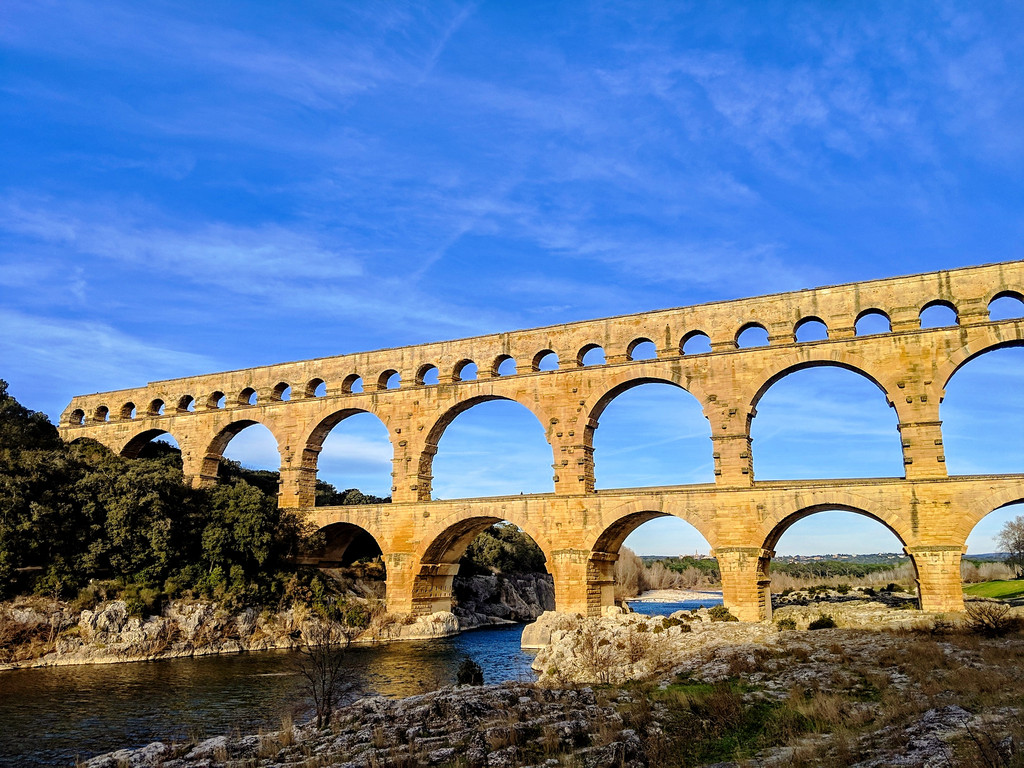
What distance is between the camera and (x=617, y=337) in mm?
33875

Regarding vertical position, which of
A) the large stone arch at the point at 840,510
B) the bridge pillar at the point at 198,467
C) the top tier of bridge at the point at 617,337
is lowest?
the large stone arch at the point at 840,510

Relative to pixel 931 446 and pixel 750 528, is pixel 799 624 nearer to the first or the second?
pixel 750 528

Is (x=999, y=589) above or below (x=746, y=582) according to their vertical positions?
below

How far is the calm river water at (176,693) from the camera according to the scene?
16.8 m

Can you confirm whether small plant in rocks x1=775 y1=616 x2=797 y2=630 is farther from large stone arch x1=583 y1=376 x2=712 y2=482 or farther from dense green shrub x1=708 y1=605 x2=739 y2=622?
large stone arch x1=583 y1=376 x2=712 y2=482

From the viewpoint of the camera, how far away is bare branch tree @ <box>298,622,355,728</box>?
1480cm

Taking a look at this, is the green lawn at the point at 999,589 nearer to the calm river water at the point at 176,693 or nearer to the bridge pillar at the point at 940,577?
the bridge pillar at the point at 940,577

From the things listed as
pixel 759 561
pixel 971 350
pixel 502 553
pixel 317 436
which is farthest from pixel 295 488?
pixel 971 350

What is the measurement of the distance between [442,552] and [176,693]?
16123 mm

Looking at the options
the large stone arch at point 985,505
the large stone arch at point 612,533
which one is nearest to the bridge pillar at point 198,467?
the large stone arch at point 612,533

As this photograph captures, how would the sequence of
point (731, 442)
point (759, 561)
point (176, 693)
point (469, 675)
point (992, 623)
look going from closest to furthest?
point (469, 675), point (992, 623), point (176, 693), point (759, 561), point (731, 442)

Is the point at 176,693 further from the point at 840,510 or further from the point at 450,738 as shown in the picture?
the point at 840,510

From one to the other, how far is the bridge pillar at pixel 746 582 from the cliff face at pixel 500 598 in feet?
63.5

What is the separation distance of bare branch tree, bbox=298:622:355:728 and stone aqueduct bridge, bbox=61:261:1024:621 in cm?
768
